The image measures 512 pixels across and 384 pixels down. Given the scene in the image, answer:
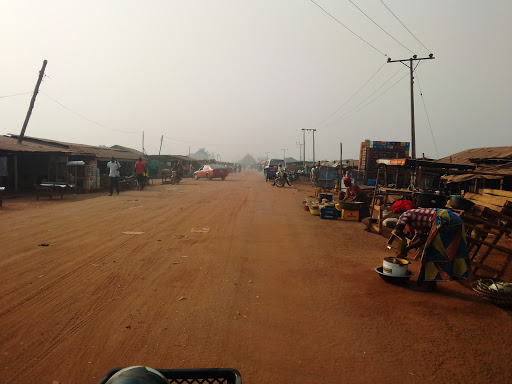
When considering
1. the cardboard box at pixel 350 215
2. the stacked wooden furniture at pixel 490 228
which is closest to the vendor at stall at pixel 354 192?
the cardboard box at pixel 350 215

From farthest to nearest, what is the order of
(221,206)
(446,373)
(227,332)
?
Answer: (221,206) → (227,332) → (446,373)

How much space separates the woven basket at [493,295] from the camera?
193 inches

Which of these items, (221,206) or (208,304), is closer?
(208,304)

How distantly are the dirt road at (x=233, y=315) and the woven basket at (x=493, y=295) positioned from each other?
140 mm

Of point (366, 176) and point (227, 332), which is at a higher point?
point (366, 176)

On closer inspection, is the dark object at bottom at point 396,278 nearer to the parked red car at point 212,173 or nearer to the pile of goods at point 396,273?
the pile of goods at point 396,273

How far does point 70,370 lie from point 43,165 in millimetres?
20104

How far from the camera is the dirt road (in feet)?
11.3

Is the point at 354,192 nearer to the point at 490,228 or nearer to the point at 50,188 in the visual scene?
the point at 490,228

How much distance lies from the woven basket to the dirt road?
14cm

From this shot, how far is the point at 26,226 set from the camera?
957 centimetres

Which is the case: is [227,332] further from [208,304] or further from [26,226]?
[26,226]

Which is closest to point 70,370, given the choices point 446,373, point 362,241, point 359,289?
point 446,373

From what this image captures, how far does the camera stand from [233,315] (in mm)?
4543
